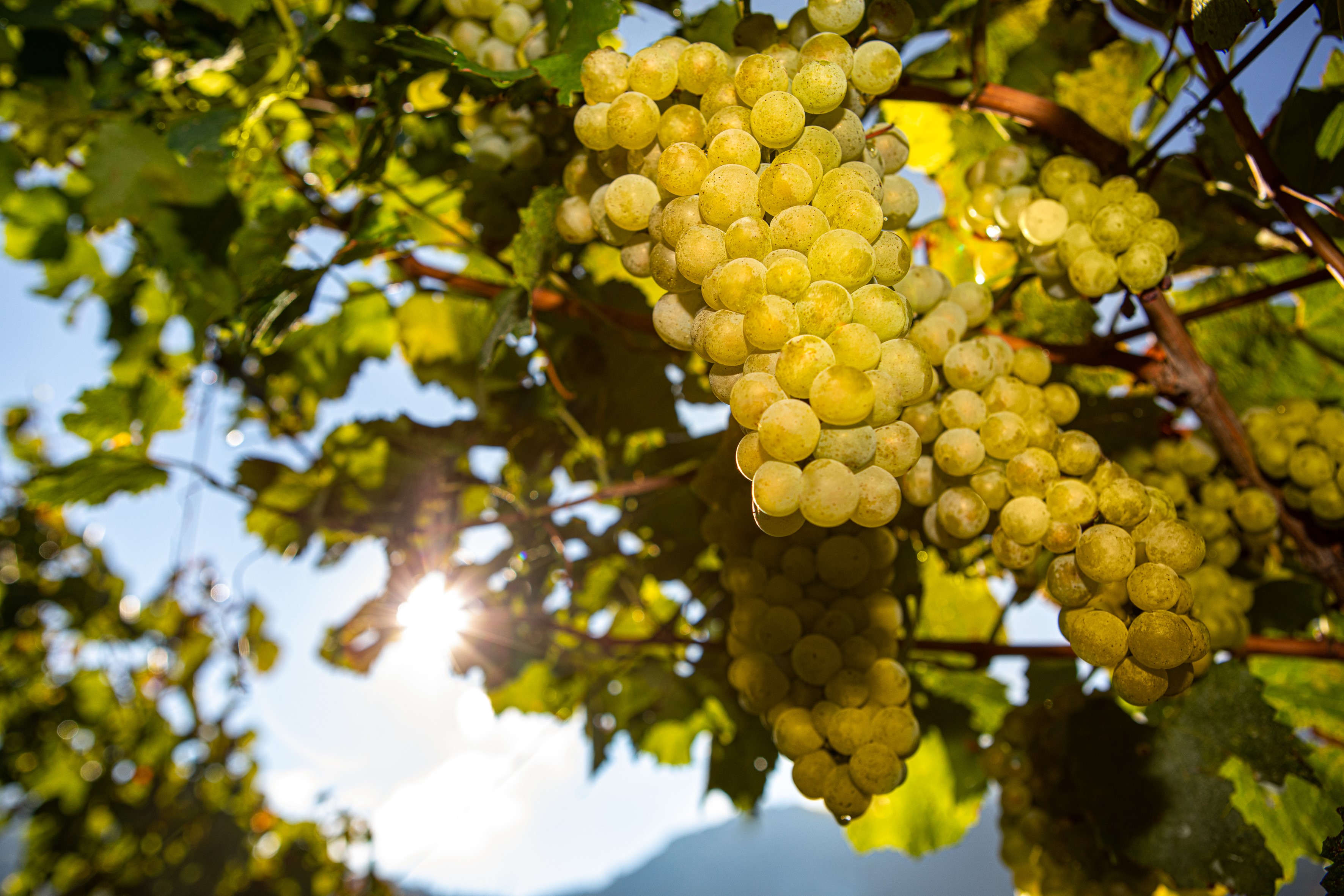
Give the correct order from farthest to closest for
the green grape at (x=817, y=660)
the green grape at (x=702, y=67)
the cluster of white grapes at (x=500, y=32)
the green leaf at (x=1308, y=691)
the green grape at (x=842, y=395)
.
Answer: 1. the green leaf at (x=1308, y=691)
2. the cluster of white grapes at (x=500, y=32)
3. the green grape at (x=817, y=660)
4. the green grape at (x=702, y=67)
5. the green grape at (x=842, y=395)

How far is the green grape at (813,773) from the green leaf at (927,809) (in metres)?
0.48

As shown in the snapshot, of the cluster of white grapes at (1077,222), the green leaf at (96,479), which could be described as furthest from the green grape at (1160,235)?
the green leaf at (96,479)

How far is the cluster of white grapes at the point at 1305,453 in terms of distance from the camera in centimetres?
61

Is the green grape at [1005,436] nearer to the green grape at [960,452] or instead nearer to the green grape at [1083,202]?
the green grape at [960,452]

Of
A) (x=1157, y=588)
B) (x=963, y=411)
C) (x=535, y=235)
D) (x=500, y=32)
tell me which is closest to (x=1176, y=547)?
(x=1157, y=588)

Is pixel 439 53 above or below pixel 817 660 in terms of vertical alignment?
above

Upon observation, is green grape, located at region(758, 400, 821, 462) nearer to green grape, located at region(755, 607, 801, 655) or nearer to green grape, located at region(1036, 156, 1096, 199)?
green grape, located at region(755, 607, 801, 655)

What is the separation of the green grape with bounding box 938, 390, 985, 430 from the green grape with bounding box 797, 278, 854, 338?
5.9 inches

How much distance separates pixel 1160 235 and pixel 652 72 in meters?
0.39

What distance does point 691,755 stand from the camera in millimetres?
1153

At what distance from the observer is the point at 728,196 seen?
406 millimetres

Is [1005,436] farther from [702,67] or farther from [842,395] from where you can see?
[702,67]

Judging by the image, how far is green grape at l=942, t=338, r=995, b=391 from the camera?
502 millimetres

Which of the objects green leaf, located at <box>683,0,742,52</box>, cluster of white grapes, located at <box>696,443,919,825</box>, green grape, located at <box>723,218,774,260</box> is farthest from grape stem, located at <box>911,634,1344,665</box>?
green leaf, located at <box>683,0,742,52</box>
